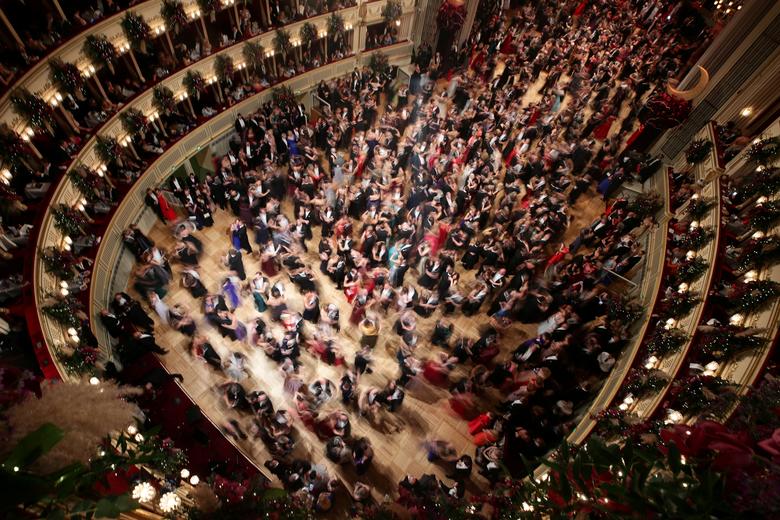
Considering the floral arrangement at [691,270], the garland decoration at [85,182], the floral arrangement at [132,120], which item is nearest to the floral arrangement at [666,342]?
the floral arrangement at [691,270]

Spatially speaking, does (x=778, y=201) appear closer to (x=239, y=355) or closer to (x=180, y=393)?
(x=239, y=355)

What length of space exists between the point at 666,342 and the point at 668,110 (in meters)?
7.58

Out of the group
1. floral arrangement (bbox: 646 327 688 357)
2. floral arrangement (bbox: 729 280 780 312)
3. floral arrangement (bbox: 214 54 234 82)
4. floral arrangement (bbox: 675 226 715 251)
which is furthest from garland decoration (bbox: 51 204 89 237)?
floral arrangement (bbox: 675 226 715 251)

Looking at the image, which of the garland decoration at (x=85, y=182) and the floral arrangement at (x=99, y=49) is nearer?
the garland decoration at (x=85, y=182)

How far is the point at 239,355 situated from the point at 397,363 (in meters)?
3.46

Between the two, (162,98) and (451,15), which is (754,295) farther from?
(451,15)

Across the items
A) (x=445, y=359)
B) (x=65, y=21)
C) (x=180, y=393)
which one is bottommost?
(x=445, y=359)

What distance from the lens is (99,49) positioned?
32.1 ft

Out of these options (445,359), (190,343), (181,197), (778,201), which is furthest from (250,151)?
(778,201)

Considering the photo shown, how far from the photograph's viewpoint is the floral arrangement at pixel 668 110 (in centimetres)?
1130

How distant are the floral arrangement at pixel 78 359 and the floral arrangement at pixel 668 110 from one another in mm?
14746

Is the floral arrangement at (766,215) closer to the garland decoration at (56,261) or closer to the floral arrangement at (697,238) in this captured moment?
the floral arrangement at (697,238)

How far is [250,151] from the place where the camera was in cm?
1204

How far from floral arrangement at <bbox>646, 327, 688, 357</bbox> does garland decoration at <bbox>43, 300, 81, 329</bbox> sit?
10225mm
